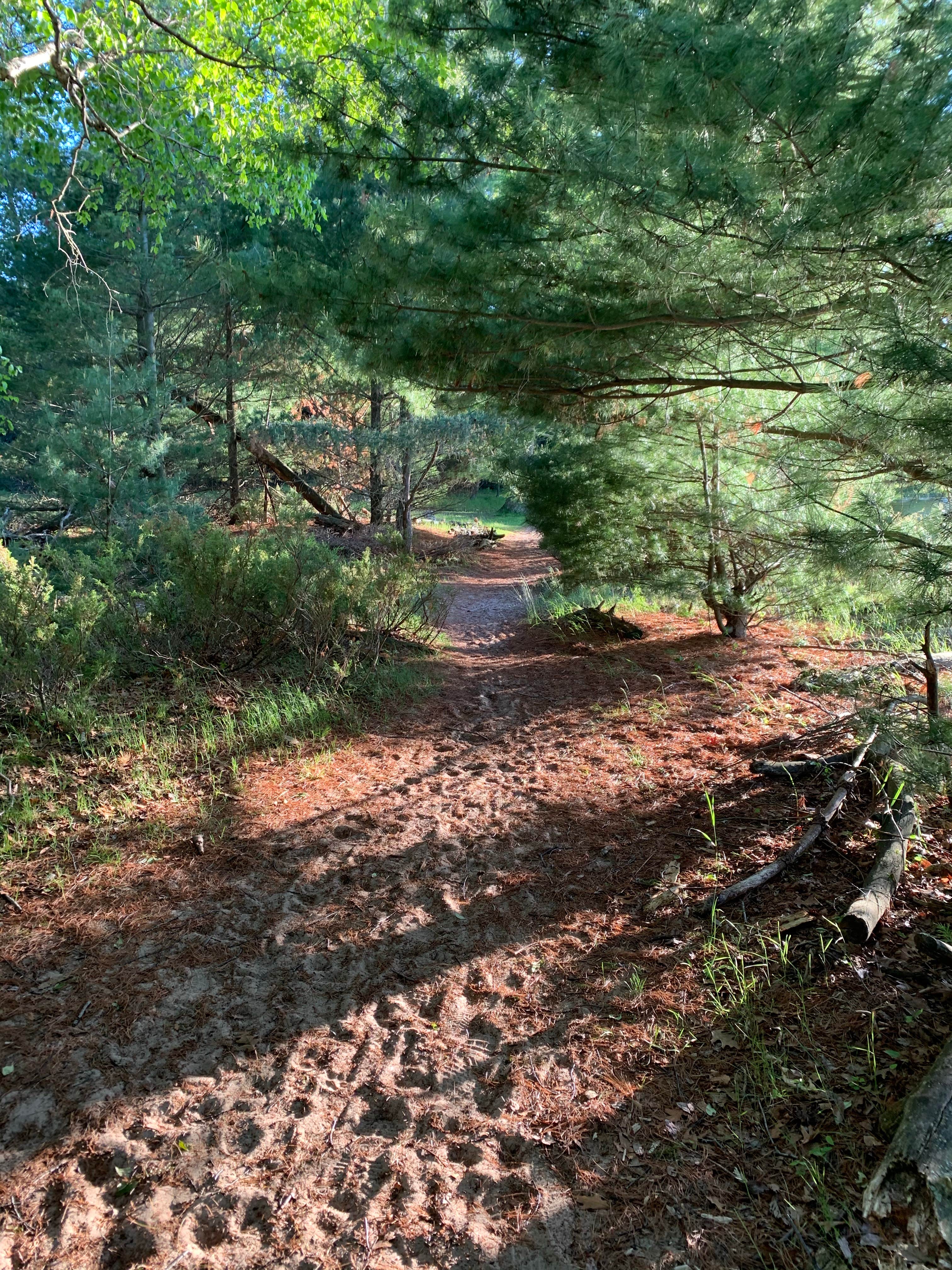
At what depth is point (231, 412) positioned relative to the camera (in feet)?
39.7

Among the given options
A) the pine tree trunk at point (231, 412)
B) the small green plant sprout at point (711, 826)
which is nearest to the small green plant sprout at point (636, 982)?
the small green plant sprout at point (711, 826)

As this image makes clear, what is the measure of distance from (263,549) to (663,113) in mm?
4831

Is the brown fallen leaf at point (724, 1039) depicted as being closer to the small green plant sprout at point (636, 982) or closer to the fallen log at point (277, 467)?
the small green plant sprout at point (636, 982)

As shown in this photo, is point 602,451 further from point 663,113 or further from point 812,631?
point 663,113

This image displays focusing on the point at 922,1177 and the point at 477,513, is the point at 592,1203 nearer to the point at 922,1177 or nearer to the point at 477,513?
the point at 922,1177

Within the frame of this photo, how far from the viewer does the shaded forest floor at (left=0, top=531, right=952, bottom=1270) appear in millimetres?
1741

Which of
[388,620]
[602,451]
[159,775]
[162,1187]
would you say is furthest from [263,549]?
[162,1187]

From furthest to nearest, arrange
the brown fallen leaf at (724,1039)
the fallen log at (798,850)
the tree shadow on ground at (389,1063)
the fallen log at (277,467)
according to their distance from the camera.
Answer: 1. the fallen log at (277,467)
2. the fallen log at (798,850)
3. the brown fallen leaf at (724,1039)
4. the tree shadow on ground at (389,1063)

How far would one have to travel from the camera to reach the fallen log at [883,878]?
2.57m

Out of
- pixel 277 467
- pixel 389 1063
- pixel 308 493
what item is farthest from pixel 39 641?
pixel 308 493

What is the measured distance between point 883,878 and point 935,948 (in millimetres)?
354

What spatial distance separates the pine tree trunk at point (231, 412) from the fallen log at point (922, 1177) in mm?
11398

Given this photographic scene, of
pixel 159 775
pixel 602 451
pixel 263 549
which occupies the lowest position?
pixel 159 775

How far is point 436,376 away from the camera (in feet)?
13.7
